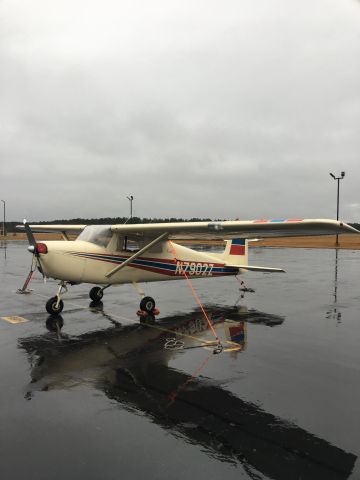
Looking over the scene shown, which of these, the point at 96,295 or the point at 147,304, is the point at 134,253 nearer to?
the point at 147,304

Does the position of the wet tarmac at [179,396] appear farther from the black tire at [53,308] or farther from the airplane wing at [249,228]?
the airplane wing at [249,228]

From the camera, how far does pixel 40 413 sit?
14.1ft

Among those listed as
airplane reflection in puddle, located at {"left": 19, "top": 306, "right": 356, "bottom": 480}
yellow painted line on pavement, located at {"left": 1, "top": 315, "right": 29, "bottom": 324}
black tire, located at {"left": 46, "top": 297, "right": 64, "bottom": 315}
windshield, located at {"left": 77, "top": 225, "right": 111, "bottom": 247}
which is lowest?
yellow painted line on pavement, located at {"left": 1, "top": 315, "right": 29, "bottom": 324}

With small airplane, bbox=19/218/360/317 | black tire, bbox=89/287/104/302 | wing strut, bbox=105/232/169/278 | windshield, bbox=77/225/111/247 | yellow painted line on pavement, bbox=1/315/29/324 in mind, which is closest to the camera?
small airplane, bbox=19/218/360/317

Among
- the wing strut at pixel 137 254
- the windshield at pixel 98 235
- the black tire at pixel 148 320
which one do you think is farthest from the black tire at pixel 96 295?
the black tire at pixel 148 320

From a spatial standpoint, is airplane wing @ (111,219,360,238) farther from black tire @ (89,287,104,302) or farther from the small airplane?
black tire @ (89,287,104,302)

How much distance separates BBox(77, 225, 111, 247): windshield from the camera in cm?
995

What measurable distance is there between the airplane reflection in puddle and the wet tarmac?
17mm

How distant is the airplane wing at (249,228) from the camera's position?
6555 millimetres

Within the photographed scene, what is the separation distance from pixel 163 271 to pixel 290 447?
739cm

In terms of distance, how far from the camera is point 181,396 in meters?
4.80

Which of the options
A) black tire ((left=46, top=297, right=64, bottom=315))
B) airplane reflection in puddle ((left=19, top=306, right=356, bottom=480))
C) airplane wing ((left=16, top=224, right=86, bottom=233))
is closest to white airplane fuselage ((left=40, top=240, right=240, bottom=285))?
black tire ((left=46, top=297, right=64, bottom=315))

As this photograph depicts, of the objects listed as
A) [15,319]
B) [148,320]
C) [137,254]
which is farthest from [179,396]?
[15,319]

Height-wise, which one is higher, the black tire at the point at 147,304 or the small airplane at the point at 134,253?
the small airplane at the point at 134,253
